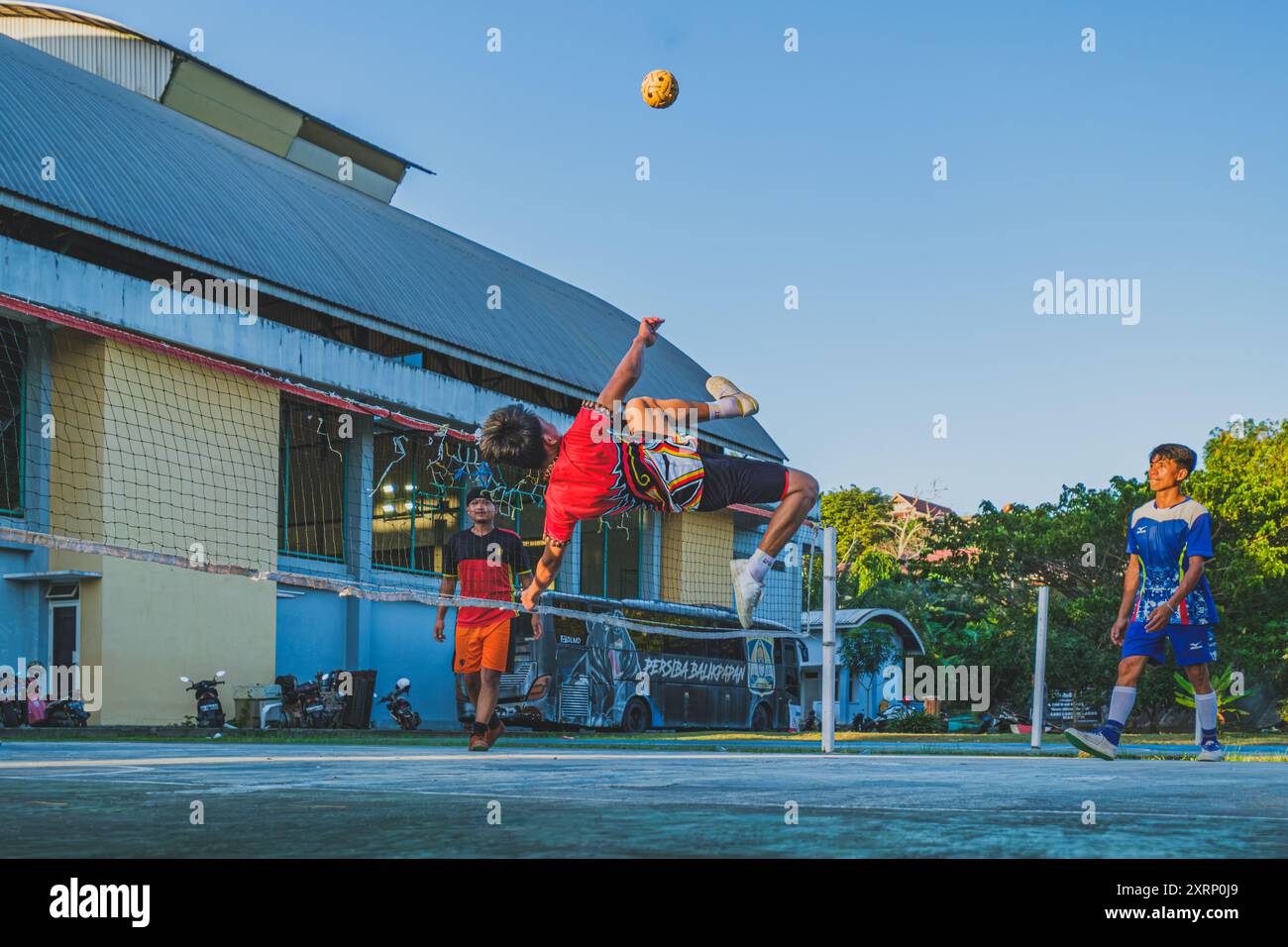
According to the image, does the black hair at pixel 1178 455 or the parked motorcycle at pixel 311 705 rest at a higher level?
the black hair at pixel 1178 455

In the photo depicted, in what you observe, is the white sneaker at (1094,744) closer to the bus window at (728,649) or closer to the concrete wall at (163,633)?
the concrete wall at (163,633)

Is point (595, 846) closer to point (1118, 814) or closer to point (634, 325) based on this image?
point (1118, 814)

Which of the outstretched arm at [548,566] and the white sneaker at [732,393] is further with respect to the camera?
the outstretched arm at [548,566]

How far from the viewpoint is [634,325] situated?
45.0 m

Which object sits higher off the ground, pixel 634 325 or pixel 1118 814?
pixel 634 325

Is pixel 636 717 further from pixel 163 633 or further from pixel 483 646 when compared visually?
pixel 483 646

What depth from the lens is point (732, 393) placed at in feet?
24.4

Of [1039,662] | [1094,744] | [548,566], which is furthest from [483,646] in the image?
[1039,662]

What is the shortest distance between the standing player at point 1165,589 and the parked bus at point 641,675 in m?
13.0

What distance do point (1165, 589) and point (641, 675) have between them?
742 inches

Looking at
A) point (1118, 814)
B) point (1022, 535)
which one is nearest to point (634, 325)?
point (1022, 535)

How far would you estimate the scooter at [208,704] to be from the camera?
75.3 feet

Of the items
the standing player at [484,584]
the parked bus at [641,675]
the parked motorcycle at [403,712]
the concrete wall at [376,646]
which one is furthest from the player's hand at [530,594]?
the concrete wall at [376,646]
